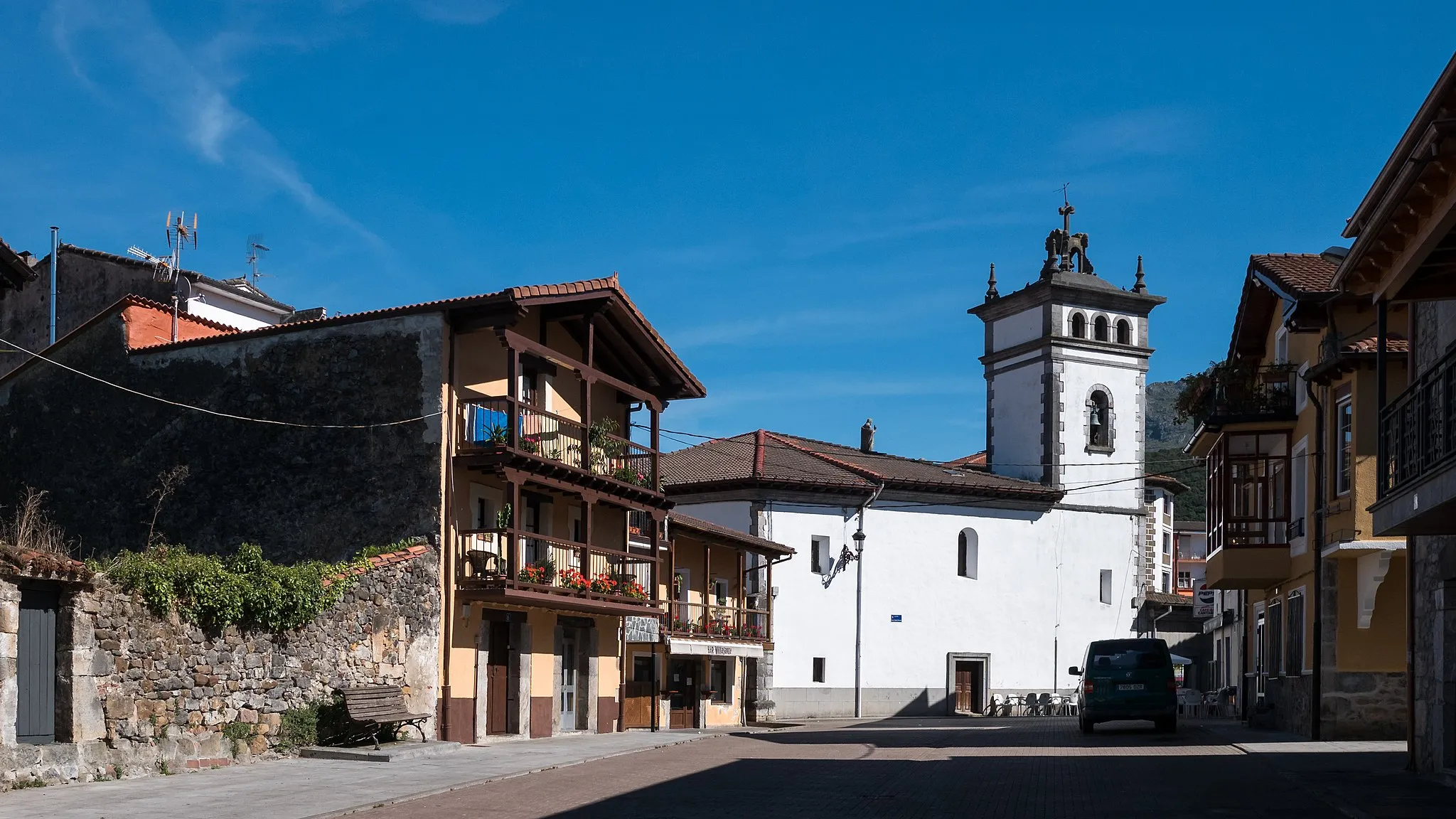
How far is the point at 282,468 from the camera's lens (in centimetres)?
2677

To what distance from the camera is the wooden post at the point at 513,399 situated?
2555cm

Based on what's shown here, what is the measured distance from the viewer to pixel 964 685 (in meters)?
49.0

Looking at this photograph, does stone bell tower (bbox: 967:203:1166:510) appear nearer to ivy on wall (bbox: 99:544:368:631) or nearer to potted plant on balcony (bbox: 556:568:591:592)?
potted plant on balcony (bbox: 556:568:591:592)

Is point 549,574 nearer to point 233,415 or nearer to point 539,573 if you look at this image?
point 539,573

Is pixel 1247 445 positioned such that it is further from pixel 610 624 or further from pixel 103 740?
pixel 103 740

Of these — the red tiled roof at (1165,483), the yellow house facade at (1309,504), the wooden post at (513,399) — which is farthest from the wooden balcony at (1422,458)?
the red tiled roof at (1165,483)

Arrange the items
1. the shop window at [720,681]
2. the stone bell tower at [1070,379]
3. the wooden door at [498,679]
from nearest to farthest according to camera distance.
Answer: the wooden door at [498,679] → the shop window at [720,681] → the stone bell tower at [1070,379]

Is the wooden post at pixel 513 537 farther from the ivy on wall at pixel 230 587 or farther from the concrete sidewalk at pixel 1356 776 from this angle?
the concrete sidewalk at pixel 1356 776

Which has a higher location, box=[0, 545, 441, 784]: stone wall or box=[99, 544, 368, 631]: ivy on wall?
box=[99, 544, 368, 631]: ivy on wall

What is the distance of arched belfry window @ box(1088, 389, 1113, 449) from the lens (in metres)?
53.6

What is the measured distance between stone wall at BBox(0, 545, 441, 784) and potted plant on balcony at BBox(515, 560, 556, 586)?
120 inches

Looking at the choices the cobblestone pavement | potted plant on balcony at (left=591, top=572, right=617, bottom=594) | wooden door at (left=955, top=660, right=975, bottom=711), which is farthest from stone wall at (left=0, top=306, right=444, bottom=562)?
wooden door at (left=955, top=660, right=975, bottom=711)

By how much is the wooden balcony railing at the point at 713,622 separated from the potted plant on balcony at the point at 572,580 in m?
5.36

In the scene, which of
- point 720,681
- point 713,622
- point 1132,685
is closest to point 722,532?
point 713,622
